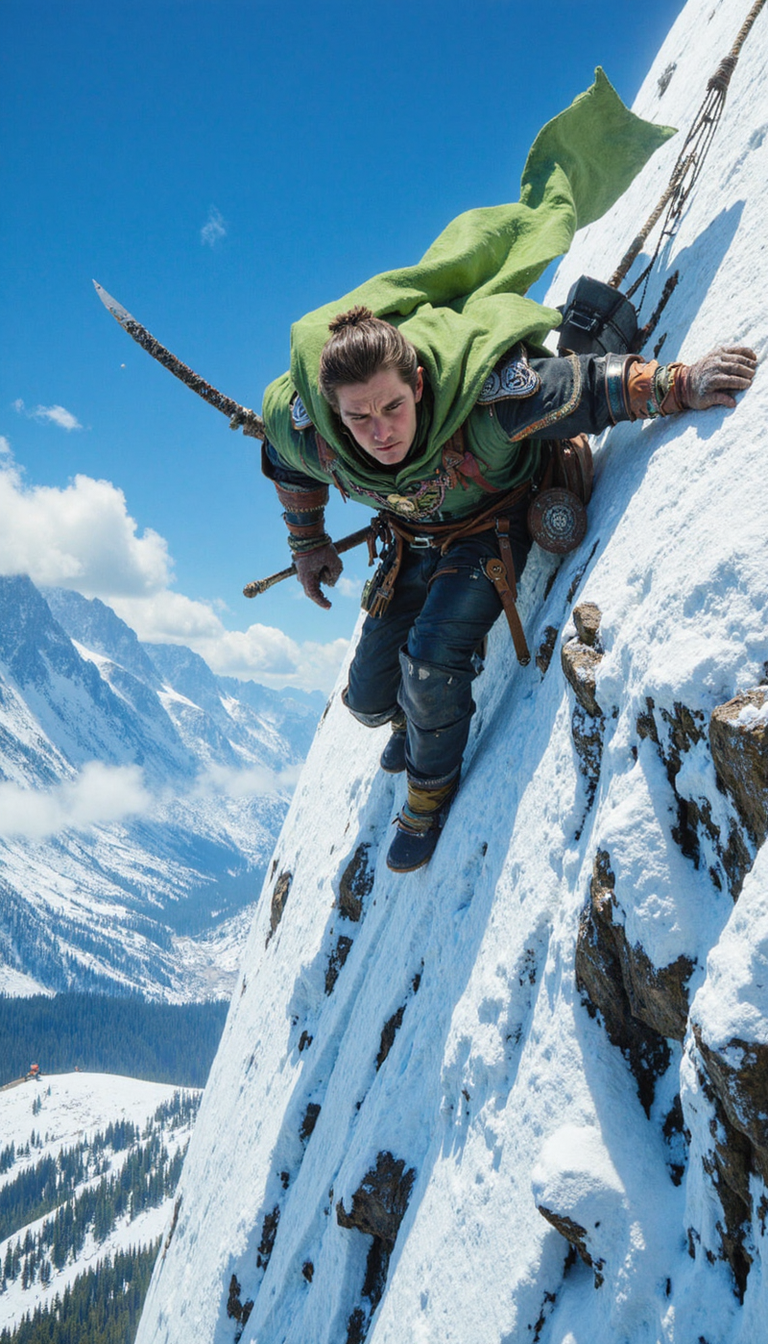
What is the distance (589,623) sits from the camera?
376cm

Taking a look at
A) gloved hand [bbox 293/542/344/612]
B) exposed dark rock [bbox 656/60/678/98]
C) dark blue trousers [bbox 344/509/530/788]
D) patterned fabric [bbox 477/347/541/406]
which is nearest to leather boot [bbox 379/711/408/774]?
dark blue trousers [bbox 344/509/530/788]

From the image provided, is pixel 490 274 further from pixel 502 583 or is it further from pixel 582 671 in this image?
pixel 582 671

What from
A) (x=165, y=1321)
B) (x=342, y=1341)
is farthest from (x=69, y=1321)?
(x=342, y=1341)

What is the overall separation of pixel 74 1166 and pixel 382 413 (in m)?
172

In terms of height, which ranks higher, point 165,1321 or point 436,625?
point 436,625

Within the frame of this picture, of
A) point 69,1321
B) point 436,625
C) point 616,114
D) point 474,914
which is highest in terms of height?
point 616,114

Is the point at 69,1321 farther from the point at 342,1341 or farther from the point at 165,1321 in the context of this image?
the point at 342,1341

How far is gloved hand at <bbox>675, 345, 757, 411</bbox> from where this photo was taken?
323cm

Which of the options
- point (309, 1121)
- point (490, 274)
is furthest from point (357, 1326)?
point (490, 274)

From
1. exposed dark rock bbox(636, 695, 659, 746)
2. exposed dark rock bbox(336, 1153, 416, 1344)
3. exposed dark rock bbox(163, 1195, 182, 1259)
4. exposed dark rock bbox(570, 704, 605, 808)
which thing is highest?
exposed dark rock bbox(570, 704, 605, 808)

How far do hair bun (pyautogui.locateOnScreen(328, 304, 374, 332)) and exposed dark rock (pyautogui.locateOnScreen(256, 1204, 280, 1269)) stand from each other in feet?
24.1

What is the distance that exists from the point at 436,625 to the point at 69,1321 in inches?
5091

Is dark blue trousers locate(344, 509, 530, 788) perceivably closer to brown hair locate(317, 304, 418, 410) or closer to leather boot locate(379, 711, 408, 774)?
leather boot locate(379, 711, 408, 774)

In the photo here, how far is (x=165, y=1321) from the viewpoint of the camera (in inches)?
319
